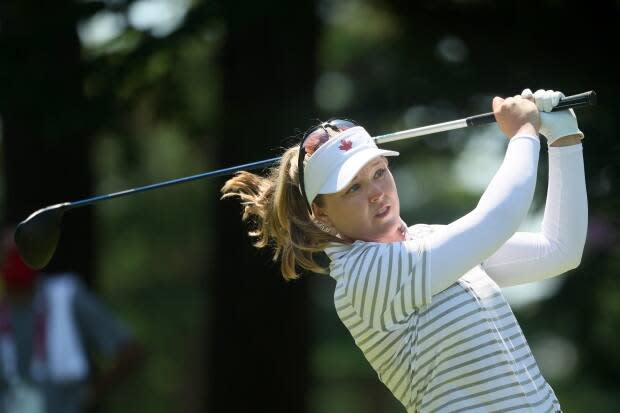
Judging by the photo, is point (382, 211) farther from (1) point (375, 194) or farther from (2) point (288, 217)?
(2) point (288, 217)

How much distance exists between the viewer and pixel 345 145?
3359 mm

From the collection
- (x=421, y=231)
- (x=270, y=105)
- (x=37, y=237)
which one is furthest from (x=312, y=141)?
(x=270, y=105)

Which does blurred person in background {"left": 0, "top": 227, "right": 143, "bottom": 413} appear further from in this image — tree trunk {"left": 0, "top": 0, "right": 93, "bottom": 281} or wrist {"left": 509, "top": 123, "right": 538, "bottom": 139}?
wrist {"left": 509, "top": 123, "right": 538, "bottom": 139}

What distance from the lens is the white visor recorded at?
328 centimetres

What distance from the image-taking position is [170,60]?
7781mm

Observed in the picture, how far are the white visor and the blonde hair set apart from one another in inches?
2.4

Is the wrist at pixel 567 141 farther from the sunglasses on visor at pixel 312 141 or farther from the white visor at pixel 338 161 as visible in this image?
the sunglasses on visor at pixel 312 141

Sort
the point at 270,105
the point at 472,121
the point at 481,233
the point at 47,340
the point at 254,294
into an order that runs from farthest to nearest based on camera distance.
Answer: the point at 254,294
the point at 270,105
the point at 47,340
the point at 472,121
the point at 481,233

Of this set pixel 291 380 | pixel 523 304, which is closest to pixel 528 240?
pixel 291 380

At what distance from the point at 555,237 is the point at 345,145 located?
605 mm

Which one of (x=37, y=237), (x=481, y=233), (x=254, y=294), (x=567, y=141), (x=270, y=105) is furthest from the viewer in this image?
(x=254, y=294)

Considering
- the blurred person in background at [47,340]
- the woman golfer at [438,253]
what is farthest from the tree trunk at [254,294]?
the woman golfer at [438,253]

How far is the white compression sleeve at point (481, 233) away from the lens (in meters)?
3.10

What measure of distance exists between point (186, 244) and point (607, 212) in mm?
16037
